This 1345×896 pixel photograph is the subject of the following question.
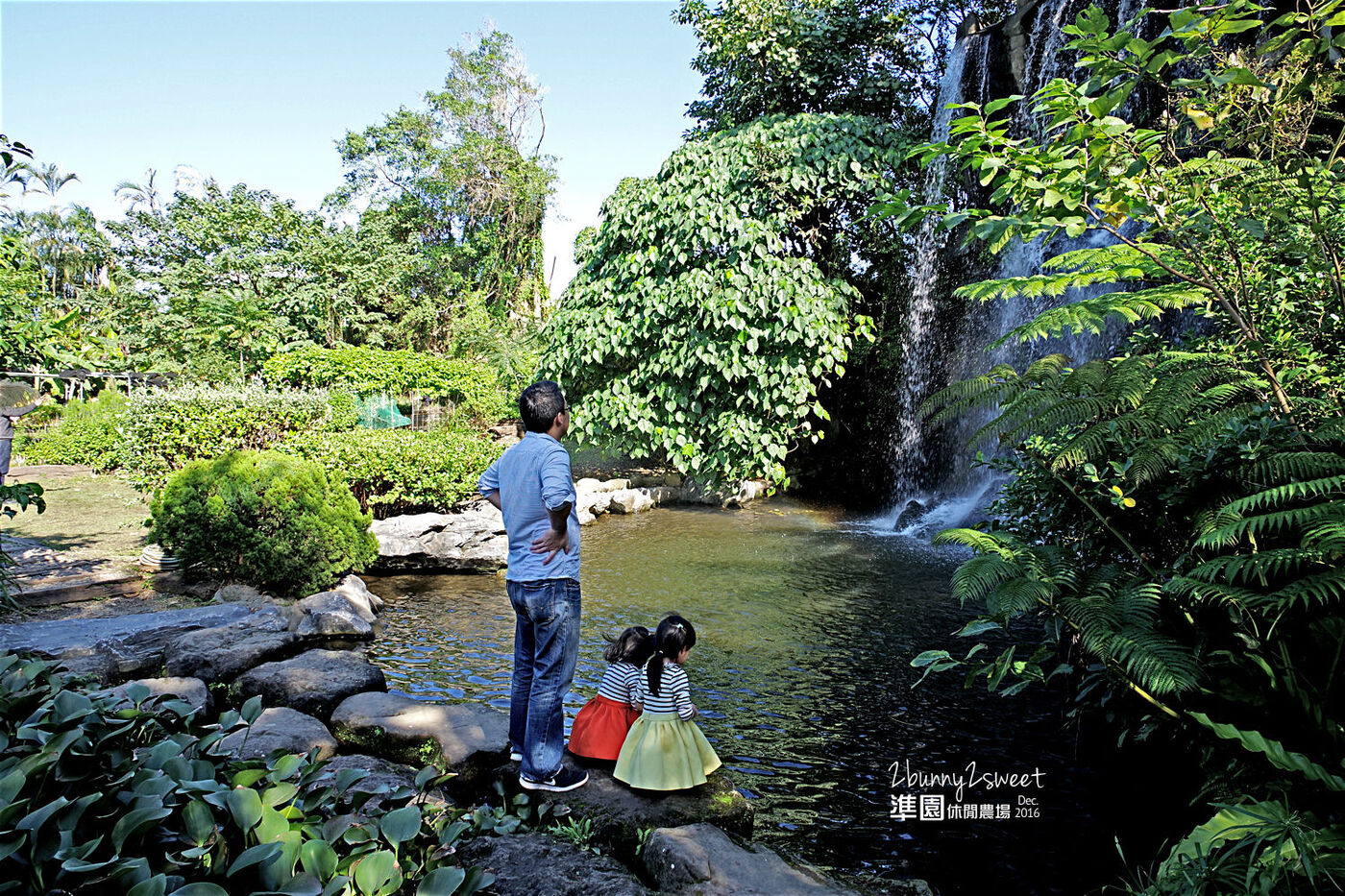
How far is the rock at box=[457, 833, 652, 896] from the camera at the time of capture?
2621 mm

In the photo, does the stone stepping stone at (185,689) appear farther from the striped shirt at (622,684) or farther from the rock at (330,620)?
the striped shirt at (622,684)

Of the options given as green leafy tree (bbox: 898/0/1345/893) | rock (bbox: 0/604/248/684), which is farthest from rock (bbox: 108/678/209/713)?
green leafy tree (bbox: 898/0/1345/893)

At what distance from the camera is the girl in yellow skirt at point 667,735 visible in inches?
136

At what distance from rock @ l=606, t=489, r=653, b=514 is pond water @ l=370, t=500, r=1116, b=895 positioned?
137 inches

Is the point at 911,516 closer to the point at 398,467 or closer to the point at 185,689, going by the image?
the point at 398,467

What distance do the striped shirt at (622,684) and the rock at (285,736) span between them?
4.49 ft

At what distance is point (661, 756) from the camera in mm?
3463

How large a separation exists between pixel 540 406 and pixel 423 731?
1.79m

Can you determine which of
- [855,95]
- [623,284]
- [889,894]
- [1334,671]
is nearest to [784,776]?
[889,894]

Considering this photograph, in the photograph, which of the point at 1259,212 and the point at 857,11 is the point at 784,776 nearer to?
the point at 1259,212

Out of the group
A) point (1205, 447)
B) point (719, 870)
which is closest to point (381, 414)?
point (719, 870)

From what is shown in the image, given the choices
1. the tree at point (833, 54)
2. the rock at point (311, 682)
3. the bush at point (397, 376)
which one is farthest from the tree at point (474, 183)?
the rock at point (311, 682)

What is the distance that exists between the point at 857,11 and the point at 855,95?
1.46 meters

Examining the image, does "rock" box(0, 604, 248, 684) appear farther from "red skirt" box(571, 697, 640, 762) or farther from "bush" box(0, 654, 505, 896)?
"bush" box(0, 654, 505, 896)
